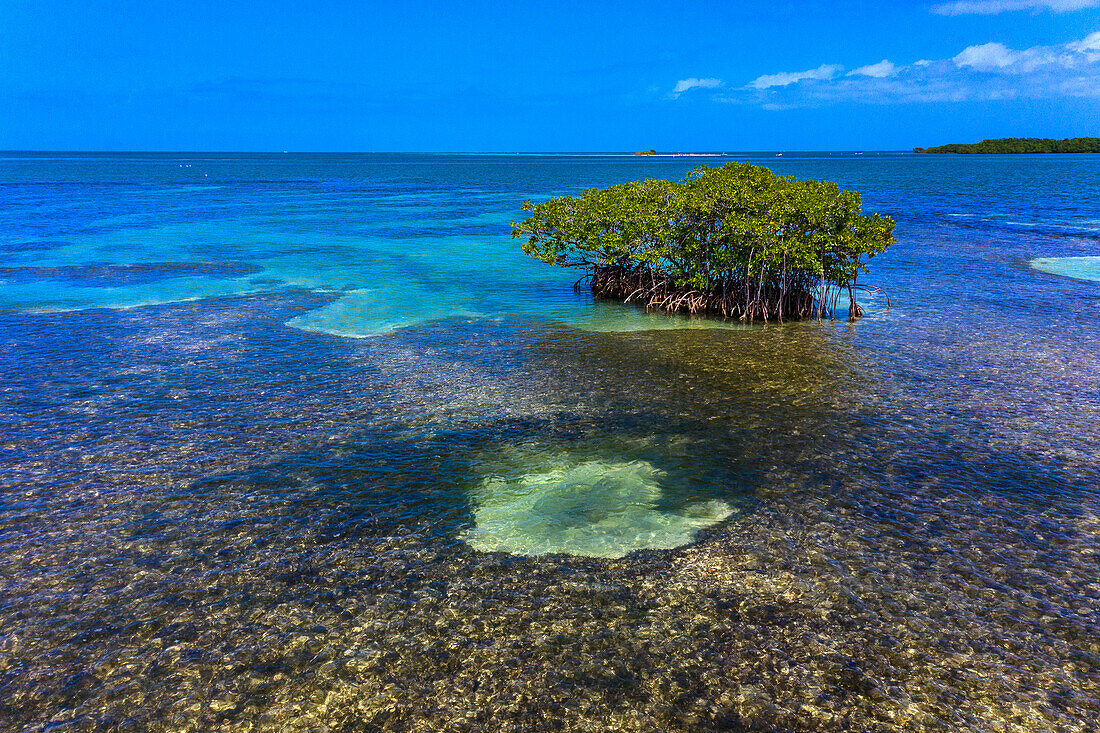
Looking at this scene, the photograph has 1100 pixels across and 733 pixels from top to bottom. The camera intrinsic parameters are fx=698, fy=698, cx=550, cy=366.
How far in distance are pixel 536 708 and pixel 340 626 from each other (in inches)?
133

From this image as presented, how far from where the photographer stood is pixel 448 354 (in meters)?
24.7

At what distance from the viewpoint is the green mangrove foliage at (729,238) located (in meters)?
28.3

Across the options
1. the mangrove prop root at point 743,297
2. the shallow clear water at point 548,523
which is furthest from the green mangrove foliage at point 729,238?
the shallow clear water at point 548,523

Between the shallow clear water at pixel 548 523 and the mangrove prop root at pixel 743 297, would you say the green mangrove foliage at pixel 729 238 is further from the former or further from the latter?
the shallow clear water at pixel 548 523

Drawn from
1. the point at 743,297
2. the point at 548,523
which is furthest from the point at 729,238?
the point at 548,523

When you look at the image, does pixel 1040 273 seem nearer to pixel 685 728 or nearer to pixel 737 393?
pixel 737 393

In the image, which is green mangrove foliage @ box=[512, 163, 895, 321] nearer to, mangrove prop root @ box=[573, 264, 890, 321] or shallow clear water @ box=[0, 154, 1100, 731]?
mangrove prop root @ box=[573, 264, 890, 321]

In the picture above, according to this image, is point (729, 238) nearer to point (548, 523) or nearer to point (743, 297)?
point (743, 297)

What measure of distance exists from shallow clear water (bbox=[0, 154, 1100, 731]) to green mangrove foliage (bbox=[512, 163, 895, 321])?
226 cm

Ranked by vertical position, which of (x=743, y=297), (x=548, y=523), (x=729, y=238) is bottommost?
(x=548, y=523)

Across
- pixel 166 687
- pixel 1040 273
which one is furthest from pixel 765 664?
pixel 1040 273

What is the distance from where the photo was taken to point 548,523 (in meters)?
13.5

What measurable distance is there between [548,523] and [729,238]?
19263 mm

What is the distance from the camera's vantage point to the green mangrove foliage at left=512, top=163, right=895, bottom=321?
92.9ft
